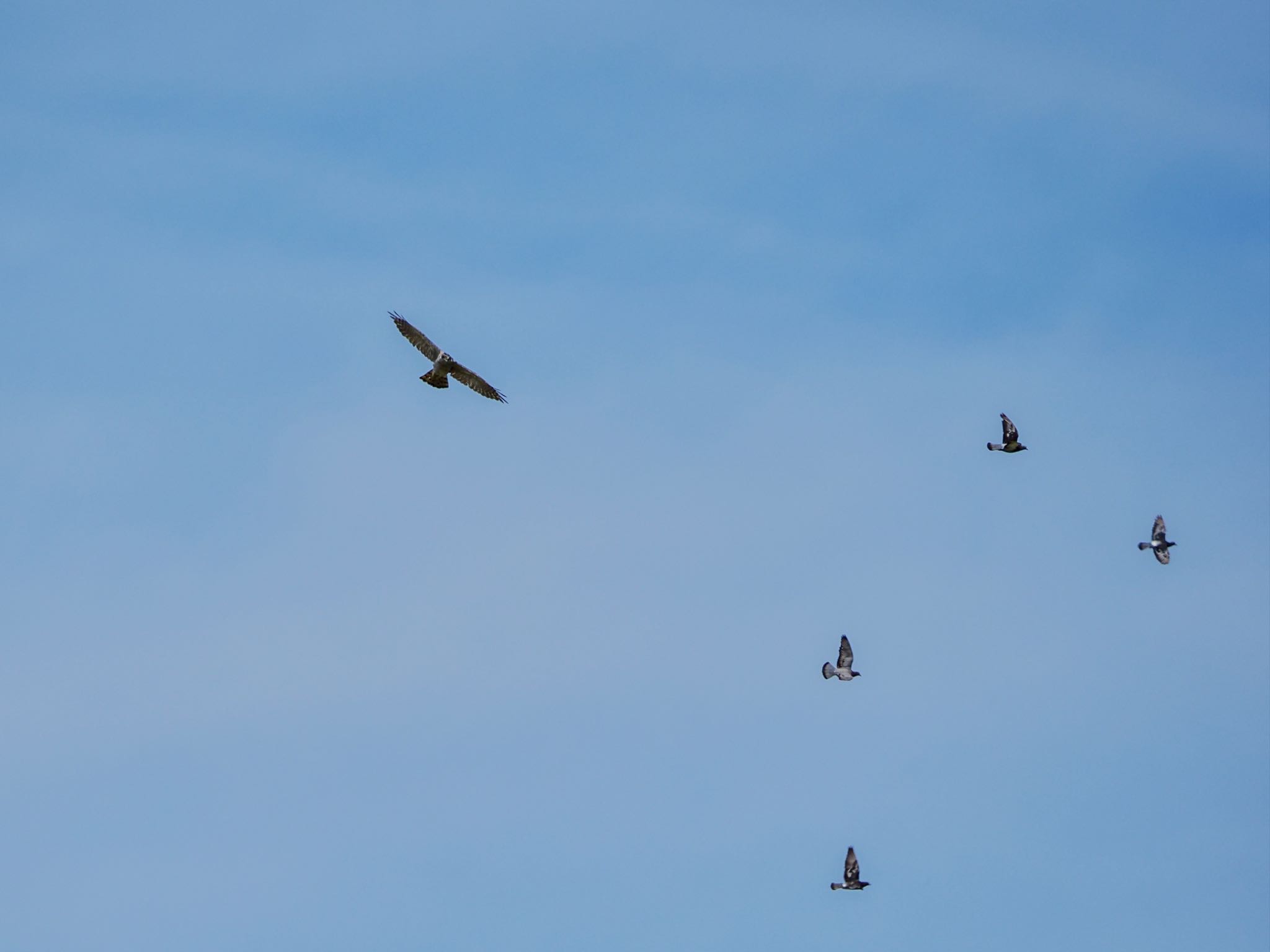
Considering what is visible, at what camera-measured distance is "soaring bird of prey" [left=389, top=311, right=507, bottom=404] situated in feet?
212

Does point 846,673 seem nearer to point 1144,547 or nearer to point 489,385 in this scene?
point 1144,547

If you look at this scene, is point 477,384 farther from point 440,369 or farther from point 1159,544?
point 1159,544

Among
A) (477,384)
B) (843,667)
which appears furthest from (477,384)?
(843,667)

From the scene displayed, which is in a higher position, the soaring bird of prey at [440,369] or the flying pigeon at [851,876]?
the soaring bird of prey at [440,369]

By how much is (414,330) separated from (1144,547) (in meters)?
28.2

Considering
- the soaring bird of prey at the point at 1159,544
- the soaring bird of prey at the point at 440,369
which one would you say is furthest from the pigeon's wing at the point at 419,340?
the soaring bird of prey at the point at 1159,544

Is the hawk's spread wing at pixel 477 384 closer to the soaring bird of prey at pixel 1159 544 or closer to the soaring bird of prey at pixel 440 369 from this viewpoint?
the soaring bird of prey at pixel 440 369

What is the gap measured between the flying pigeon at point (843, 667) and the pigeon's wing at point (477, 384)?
15.9m

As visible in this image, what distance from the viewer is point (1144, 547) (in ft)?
254

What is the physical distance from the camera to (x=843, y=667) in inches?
2933

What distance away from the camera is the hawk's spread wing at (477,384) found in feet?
214

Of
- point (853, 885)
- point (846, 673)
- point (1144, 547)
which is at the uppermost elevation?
point (1144, 547)

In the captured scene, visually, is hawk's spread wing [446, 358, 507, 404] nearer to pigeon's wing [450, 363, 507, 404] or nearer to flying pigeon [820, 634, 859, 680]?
pigeon's wing [450, 363, 507, 404]

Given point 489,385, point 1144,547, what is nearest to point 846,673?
point 1144,547
